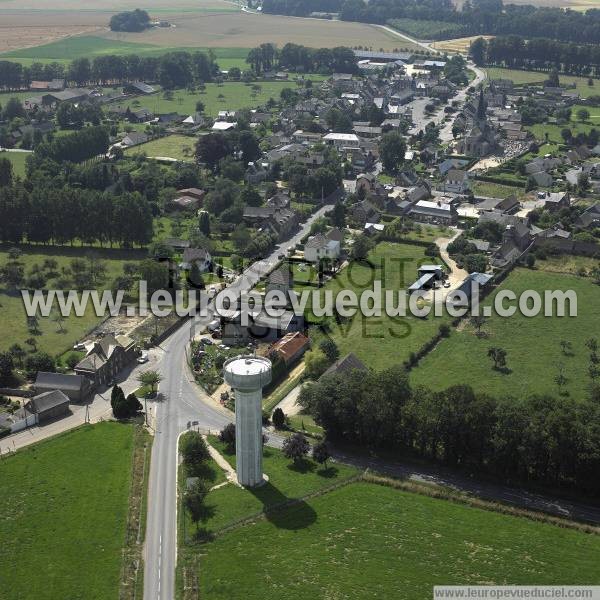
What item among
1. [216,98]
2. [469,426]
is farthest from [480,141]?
[469,426]

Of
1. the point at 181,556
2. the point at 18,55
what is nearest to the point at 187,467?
the point at 181,556

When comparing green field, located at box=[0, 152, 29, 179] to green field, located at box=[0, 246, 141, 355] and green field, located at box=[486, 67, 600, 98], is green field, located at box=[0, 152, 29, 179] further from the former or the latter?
green field, located at box=[486, 67, 600, 98]

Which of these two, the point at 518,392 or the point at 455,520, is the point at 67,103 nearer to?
the point at 518,392

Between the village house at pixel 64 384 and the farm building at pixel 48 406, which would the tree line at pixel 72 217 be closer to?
the village house at pixel 64 384

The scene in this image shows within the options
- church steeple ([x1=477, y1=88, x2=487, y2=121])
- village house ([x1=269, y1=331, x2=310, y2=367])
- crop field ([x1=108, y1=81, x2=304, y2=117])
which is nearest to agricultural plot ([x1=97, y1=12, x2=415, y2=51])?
crop field ([x1=108, y1=81, x2=304, y2=117])

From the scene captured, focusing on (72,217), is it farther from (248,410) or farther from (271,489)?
(271,489)
